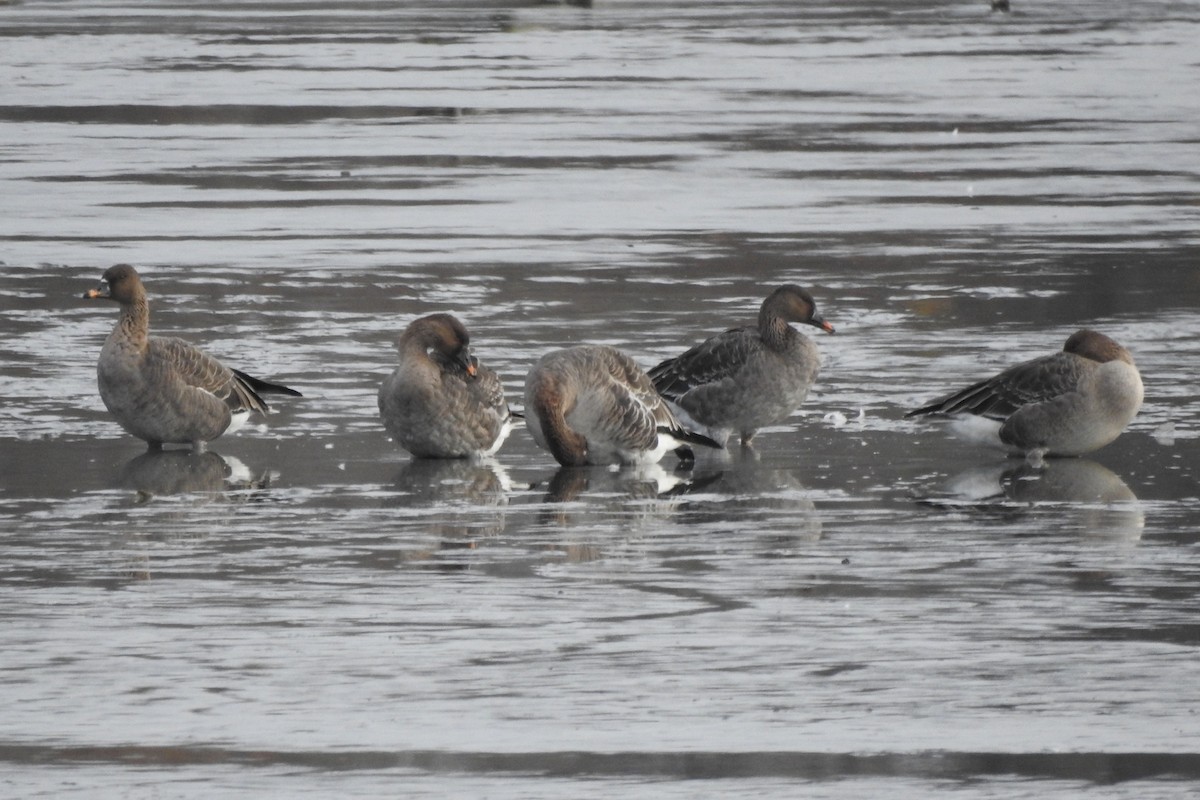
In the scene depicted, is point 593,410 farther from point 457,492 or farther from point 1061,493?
point 1061,493

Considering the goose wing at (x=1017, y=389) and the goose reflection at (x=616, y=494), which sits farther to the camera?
the goose wing at (x=1017, y=389)

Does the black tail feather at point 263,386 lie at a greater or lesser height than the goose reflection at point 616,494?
greater

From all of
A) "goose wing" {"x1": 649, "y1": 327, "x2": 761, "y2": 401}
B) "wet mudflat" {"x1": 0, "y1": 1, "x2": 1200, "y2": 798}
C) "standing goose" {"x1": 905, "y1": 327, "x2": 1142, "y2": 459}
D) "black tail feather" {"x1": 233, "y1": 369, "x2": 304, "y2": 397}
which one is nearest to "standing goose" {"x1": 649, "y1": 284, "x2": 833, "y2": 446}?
"goose wing" {"x1": 649, "y1": 327, "x2": 761, "y2": 401}

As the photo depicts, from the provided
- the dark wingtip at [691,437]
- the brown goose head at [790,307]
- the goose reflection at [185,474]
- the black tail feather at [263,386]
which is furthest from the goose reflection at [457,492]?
the brown goose head at [790,307]

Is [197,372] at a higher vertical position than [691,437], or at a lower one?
higher

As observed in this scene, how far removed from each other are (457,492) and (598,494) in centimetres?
63

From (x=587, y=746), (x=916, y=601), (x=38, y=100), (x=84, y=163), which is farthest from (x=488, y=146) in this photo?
(x=587, y=746)

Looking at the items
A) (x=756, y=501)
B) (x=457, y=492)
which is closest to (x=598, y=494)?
(x=457, y=492)

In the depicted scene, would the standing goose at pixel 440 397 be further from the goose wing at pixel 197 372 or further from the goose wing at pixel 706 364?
the goose wing at pixel 706 364

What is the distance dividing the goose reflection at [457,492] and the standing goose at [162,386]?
1017mm

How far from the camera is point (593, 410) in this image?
35.5ft

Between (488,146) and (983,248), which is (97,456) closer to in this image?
(983,248)

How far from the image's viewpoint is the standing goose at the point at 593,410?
10.8 m

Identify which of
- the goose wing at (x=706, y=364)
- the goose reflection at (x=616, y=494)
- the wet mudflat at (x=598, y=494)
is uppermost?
the goose wing at (x=706, y=364)
